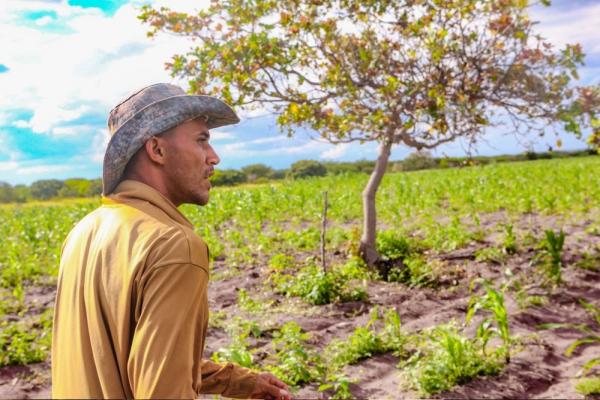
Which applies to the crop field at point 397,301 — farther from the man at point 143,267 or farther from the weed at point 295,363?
the man at point 143,267

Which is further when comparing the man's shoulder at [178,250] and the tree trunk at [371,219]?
the tree trunk at [371,219]

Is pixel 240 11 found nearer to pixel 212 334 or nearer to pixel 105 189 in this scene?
pixel 212 334

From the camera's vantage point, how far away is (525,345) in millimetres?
6223

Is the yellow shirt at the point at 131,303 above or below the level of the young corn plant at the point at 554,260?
above

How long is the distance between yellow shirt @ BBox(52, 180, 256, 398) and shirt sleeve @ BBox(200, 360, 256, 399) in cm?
44

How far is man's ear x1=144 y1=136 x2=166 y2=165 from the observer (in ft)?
5.82

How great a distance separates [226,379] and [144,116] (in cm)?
88

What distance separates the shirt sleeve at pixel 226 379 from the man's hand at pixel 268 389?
0.02 meters

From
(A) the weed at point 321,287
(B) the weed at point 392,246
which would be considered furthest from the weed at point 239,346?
(B) the weed at point 392,246

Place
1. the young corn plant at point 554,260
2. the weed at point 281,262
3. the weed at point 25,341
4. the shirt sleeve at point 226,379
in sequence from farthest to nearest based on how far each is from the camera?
the weed at point 281,262
the young corn plant at point 554,260
the weed at point 25,341
the shirt sleeve at point 226,379

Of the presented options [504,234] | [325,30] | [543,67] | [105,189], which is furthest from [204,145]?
[504,234]

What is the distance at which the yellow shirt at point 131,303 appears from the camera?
150 cm

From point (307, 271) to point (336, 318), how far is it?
130 centimetres

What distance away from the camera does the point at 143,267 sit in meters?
1.54
